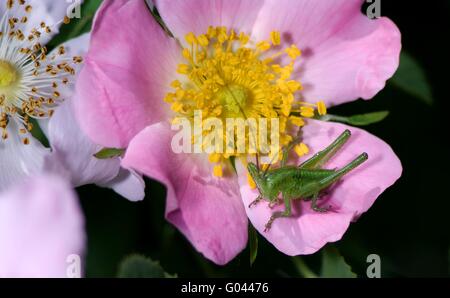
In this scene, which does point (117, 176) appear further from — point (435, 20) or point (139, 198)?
point (435, 20)

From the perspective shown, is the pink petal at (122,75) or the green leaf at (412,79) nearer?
the pink petal at (122,75)

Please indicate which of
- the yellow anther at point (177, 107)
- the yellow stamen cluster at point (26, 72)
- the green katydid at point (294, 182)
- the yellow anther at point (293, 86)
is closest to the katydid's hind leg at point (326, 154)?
the green katydid at point (294, 182)

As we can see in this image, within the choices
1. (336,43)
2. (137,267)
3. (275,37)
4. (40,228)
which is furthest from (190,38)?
(40,228)

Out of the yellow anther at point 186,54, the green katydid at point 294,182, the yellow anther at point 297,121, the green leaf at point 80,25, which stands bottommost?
the green katydid at point 294,182

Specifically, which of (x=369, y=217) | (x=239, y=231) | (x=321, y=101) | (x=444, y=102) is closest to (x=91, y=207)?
(x=239, y=231)

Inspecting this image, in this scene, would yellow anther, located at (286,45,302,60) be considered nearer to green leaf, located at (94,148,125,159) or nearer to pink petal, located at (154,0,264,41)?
pink petal, located at (154,0,264,41)

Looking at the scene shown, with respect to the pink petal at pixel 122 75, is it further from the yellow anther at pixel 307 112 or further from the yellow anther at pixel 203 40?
the yellow anther at pixel 307 112
